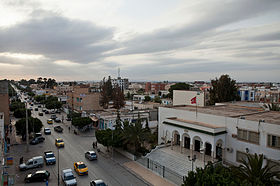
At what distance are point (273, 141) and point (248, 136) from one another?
7.21 feet

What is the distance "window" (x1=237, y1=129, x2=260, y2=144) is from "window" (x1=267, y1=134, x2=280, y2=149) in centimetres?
96

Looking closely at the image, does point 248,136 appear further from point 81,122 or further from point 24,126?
point 24,126

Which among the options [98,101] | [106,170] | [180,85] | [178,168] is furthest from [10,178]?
[180,85]

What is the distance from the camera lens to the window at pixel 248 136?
19156 millimetres

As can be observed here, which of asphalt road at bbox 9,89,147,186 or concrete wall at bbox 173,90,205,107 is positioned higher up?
concrete wall at bbox 173,90,205,107

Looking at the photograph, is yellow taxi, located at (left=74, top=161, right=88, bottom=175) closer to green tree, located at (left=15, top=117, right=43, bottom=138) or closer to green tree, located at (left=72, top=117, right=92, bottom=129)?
green tree, located at (left=15, top=117, right=43, bottom=138)

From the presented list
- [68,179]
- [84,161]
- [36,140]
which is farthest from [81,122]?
[68,179]

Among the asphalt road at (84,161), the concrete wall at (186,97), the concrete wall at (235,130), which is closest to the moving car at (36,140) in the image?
the asphalt road at (84,161)

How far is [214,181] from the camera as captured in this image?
11680 mm

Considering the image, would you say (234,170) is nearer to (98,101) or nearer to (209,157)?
(209,157)

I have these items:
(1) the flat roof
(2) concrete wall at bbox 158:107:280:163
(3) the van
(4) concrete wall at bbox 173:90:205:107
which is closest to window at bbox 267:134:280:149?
(2) concrete wall at bbox 158:107:280:163

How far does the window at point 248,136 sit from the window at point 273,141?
955 millimetres

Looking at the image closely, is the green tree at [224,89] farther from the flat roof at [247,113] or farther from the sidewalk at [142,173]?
the sidewalk at [142,173]

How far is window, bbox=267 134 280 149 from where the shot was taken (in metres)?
17.7
